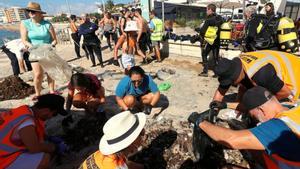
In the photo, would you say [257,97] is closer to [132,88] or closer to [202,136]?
[202,136]

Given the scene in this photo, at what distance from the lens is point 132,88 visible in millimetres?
3996

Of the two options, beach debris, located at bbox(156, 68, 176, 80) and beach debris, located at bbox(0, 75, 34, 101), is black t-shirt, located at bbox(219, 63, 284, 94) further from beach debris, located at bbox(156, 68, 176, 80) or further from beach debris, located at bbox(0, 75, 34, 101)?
beach debris, located at bbox(0, 75, 34, 101)

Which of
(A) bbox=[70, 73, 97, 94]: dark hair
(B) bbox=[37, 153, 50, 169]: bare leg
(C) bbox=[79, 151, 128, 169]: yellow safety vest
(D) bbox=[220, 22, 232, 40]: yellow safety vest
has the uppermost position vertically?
(D) bbox=[220, 22, 232, 40]: yellow safety vest

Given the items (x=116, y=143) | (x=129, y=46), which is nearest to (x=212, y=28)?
(x=129, y=46)

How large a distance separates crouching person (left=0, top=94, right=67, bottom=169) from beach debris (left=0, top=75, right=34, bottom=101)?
3.22 metres

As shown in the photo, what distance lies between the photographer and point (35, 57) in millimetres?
4262

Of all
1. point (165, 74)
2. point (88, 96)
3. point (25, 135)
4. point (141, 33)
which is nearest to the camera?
point (25, 135)

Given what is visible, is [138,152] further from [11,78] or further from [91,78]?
[11,78]

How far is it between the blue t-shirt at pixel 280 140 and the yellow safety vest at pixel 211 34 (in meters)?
4.32

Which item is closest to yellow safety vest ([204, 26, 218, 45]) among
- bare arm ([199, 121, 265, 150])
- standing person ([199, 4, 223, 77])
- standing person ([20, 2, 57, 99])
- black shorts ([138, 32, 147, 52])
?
standing person ([199, 4, 223, 77])

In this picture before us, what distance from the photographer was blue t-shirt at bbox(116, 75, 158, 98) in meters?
3.92

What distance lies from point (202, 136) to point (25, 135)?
1.72 meters

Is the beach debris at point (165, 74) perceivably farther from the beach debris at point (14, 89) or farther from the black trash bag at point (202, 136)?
the black trash bag at point (202, 136)

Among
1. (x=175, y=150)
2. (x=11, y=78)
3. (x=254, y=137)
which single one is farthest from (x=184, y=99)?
(x=11, y=78)
